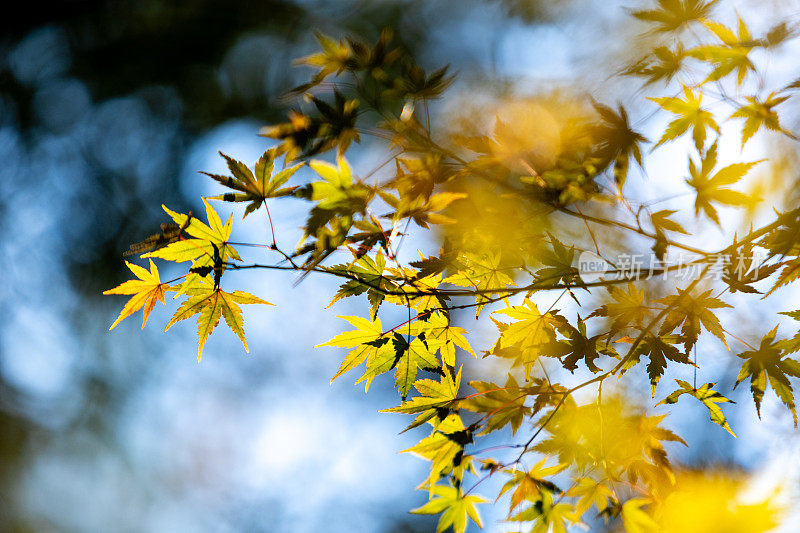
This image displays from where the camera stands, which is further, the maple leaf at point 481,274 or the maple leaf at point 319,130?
the maple leaf at point 481,274

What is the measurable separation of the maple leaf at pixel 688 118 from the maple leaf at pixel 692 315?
24 cm

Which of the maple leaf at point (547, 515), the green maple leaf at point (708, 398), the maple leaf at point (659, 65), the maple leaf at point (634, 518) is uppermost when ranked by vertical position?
the maple leaf at point (659, 65)

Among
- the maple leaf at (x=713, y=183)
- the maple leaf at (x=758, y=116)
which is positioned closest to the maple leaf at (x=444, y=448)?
the maple leaf at (x=713, y=183)

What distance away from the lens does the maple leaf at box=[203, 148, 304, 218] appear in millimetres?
599

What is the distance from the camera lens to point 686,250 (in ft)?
2.09

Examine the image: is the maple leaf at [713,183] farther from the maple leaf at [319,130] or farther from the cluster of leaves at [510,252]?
the maple leaf at [319,130]

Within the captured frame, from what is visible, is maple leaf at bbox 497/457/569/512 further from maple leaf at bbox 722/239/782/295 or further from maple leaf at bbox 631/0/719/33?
maple leaf at bbox 631/0/719/33

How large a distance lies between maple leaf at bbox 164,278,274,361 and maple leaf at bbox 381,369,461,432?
0.92 feet

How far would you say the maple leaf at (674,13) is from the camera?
26.3 inches

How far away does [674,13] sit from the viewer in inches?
26.8

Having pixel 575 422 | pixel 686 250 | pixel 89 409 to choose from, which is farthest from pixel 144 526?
pixel 686 250

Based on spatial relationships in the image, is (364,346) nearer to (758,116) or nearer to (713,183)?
(713,183)

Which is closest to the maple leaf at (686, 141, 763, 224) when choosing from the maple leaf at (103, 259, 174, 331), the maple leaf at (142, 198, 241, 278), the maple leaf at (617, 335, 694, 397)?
the maple leaf at (617, 335, 694, 397)

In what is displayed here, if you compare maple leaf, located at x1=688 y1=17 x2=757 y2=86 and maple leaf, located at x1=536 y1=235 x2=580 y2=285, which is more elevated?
maple leaf, located at x1=688 y1=17 x2=757 y2=86
